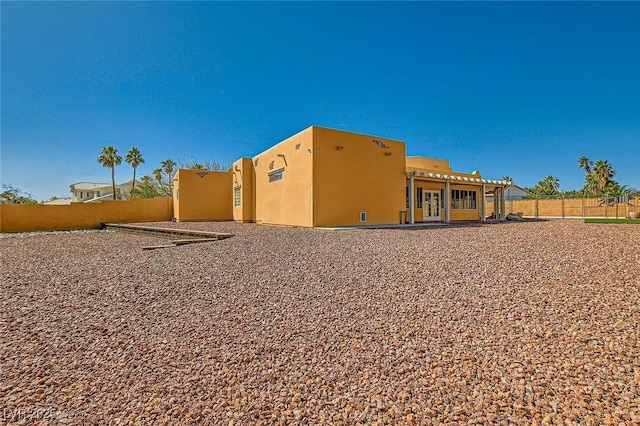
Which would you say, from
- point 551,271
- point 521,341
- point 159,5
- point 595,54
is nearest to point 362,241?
point 551,271

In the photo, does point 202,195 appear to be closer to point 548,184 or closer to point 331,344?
point 331,344

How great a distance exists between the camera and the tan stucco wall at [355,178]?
40.5 ft

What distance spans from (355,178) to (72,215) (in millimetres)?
18603

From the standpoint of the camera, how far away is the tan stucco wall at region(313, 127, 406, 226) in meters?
12.3

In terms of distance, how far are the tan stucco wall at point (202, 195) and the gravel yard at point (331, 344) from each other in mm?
16231

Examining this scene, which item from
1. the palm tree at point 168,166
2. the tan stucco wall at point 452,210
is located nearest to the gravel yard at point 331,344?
the tan stucco wall at point 452,210

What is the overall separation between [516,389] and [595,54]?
17490 mm

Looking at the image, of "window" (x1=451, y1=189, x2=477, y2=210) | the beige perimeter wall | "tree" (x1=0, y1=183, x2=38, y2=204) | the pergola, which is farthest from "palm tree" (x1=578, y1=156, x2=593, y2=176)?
"tree" (x1=0, y1=183, x2=38, y2=204)

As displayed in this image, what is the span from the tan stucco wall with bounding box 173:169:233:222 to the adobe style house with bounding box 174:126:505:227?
16 cm

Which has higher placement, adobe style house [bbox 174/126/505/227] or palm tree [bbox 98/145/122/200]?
palm tree [bbox 98/145/122/200]

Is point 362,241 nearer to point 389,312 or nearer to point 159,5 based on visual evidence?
point 389,312

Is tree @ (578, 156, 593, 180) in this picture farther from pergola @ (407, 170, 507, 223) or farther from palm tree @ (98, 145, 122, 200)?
palm tree @ (98, 145, 122, 200)

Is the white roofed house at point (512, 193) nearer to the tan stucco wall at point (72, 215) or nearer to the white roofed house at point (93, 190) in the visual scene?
the tan stucco wall at point (72, 215)

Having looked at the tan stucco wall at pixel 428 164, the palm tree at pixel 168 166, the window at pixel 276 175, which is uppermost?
the palm tree at pixel 168 166
